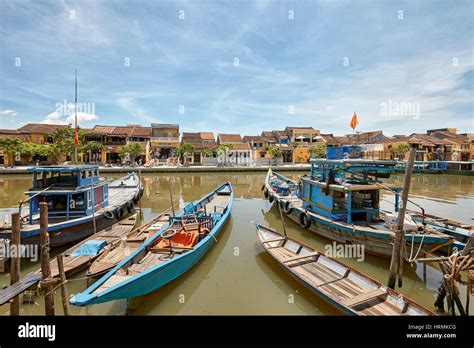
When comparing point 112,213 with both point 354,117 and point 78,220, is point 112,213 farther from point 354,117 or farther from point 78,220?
point 354,117

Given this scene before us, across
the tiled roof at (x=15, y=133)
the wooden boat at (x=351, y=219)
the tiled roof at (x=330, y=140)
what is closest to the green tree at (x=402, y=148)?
the tiled roof at (x=330, y=140)

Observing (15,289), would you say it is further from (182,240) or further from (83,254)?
(182,240)

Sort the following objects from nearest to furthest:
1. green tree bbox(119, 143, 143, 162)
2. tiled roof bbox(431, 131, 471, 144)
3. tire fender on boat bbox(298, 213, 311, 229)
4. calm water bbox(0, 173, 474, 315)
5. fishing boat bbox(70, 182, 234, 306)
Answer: fishing boat bbox(70, 182, 234, 306)
calm water bbox(0, 173, 474, 315)
tire fender on boat bbox(298, 213, 311, 229)
green tree bbox(119, 143, 143, 162)
tiled roof bbox(431, 131, 471, 144)

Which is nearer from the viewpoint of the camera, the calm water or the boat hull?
the calm water

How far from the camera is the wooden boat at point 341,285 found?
5398 mm

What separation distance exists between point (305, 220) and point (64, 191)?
34.7ft

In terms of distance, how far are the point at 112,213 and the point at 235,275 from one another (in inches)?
303

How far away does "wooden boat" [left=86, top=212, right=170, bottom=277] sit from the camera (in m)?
6.97

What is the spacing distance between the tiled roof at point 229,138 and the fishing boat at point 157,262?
41575 millimetres

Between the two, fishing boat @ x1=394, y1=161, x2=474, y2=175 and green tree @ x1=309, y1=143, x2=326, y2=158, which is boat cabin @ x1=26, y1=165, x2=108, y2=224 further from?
green tree @ x1=309, y1=143, x2=326, y2=158

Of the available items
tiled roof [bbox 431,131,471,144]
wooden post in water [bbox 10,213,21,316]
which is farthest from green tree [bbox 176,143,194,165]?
tiled roof [bbox 431,131,471,144]

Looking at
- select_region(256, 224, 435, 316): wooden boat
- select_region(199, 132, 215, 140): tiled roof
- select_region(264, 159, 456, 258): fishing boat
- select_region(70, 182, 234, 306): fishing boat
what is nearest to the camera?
select_region(70, 182, 234, 306): fishing boat
